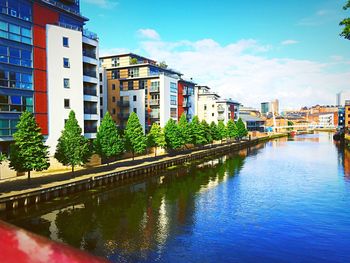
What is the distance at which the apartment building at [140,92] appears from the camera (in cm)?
8769

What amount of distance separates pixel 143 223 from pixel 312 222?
18.7 m

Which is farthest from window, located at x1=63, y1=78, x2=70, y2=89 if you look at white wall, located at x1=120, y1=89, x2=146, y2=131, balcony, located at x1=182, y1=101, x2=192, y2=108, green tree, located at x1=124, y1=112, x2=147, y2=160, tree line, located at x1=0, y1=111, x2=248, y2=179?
balcony, located at x1=182, y1=101, x2=192, y2=108

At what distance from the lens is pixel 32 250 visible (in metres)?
2.16

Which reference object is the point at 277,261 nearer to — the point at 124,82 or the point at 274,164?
the point at 274,164

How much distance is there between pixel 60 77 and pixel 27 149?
17.3 meters

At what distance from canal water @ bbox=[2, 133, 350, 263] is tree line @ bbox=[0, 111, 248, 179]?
6.79 metres

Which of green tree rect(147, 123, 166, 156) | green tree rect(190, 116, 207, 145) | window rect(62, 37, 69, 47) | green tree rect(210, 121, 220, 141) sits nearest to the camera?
window rect(62, 37, 69, 47)

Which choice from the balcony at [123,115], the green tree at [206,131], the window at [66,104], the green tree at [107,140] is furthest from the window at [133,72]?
the window at [66,104]

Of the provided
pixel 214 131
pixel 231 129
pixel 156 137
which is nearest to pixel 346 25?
pixel 156 137

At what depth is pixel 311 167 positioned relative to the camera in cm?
7100

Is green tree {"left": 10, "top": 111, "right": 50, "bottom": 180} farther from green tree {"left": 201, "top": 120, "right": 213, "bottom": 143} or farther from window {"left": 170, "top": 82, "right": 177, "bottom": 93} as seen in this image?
green tree {"left": 201, "top": 120, "right": 213, "bottom": 143}

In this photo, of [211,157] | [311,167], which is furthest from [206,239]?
[211,157]

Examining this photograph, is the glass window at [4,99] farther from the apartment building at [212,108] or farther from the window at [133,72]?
the apartment building at [212,108]

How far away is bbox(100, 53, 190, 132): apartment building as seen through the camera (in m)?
87.7
